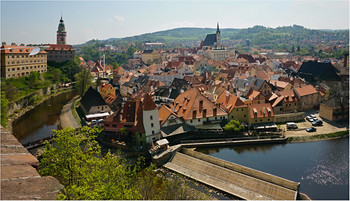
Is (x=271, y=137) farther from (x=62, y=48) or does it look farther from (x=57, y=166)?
(x=62, y=48)

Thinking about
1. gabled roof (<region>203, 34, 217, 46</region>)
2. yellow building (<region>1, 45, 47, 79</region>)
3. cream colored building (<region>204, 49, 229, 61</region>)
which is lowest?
yellow building (<region>1, 45, 47, 79</region>)

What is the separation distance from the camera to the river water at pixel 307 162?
2402cm

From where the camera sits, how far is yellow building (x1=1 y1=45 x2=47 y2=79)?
63656 mm

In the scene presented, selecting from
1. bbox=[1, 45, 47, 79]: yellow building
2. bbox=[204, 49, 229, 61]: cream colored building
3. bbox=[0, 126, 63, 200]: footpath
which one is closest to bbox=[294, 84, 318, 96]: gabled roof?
bbox=[0, 126, 63, 200]: footpath

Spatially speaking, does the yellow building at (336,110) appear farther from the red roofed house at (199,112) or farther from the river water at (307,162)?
the red roofed house at (199,112)

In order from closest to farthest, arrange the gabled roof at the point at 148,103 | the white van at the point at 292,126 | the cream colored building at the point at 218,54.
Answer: the gabled roof at the point at 148,103 < the white van at the point at 292,126 < the cream colored building at the point at 218,54

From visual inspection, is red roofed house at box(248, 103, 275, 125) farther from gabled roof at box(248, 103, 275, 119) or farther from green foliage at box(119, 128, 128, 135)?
green foliage at box(119, 128, 128, 135)

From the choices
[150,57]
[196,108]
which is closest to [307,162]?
[196,108]

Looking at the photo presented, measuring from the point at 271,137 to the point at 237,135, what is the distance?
4282mm

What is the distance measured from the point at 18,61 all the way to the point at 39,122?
3026 cm

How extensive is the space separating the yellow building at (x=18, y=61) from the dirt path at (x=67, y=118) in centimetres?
1963

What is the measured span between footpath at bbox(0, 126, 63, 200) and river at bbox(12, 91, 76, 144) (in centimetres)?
3559

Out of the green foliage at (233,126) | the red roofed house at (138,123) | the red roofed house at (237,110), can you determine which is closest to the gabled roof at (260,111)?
the red roofed house at (237,110)

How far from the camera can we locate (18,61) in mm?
67375
